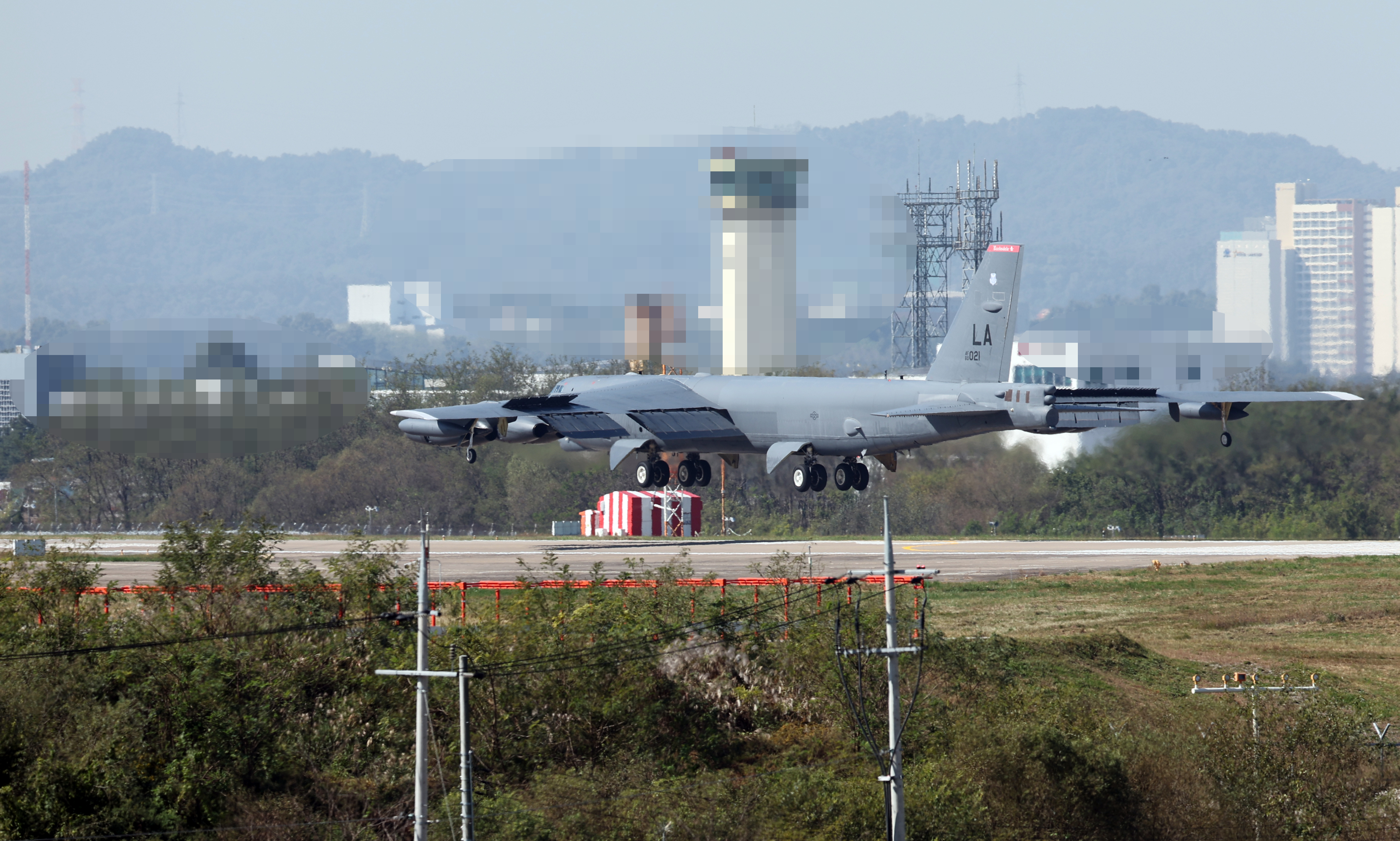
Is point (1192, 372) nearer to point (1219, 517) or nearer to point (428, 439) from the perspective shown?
point (1219, 517)

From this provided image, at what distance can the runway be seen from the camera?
6394 cm

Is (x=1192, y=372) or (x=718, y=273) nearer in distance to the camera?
(x=718, y=273)

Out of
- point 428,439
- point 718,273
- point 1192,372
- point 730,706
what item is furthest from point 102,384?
point 1192,372

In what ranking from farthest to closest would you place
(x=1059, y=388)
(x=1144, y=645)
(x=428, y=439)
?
(x=428, y=439) → (x=1144, y=645) → (x=1059, y=388)

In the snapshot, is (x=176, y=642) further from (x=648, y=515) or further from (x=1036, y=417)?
(x=648, y=515)

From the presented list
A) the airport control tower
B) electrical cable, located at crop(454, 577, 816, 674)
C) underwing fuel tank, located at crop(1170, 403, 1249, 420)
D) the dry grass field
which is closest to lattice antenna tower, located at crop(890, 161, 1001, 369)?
the airport control tower

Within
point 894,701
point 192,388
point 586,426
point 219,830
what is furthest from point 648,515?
point 894,701

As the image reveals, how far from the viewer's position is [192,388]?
74.6 meters

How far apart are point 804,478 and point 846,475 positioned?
190cm

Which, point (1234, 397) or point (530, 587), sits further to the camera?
point (1234, 397)

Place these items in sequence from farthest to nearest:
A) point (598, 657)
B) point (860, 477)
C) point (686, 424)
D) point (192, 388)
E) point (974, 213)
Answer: point (974, 213)
point (192, 388)
point (686, 424)
point (860, 477)
point (598, 657)

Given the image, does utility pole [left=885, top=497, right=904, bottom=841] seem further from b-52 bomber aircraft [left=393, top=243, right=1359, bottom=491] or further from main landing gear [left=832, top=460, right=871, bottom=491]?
main landing gear [left=832, top=460, right=871, bottom=491]

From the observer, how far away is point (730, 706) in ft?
151

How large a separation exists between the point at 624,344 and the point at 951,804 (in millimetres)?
37355
